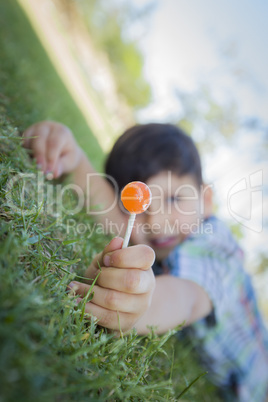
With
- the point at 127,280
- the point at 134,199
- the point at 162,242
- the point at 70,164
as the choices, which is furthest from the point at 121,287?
the point at 162,242

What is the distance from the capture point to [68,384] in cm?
41

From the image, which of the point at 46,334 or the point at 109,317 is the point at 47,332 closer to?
the point at 46,334

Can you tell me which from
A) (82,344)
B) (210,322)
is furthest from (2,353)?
(210,322)

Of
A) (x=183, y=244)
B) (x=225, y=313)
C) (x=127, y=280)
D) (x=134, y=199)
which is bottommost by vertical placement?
(x=225, y=313)

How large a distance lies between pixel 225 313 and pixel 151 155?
86 centimetres

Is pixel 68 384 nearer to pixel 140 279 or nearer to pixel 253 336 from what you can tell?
pixel 140 279

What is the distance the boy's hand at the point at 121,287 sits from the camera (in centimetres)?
Result: 60

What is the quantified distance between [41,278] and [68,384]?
19 cm

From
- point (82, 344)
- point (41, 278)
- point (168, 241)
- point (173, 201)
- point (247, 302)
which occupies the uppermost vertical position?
point (41, 278)

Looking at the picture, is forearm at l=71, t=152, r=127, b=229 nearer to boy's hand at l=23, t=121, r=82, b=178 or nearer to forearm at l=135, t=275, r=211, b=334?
boy's hand at l=23, t=121, r=82, b=178

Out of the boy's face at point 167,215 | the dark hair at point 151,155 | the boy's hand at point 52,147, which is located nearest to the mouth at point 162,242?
the boy's face at point 167,215

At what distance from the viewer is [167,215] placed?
148cm

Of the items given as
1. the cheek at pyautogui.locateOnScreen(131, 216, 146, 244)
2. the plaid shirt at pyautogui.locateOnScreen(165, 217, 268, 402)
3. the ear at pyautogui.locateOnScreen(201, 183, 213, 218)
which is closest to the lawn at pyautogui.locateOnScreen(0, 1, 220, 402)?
the plaid shirt at pyautogui.locateOnScreen(165, 217, 268, 402)

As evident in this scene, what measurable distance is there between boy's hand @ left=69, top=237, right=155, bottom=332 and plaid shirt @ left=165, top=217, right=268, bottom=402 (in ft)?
1.79
